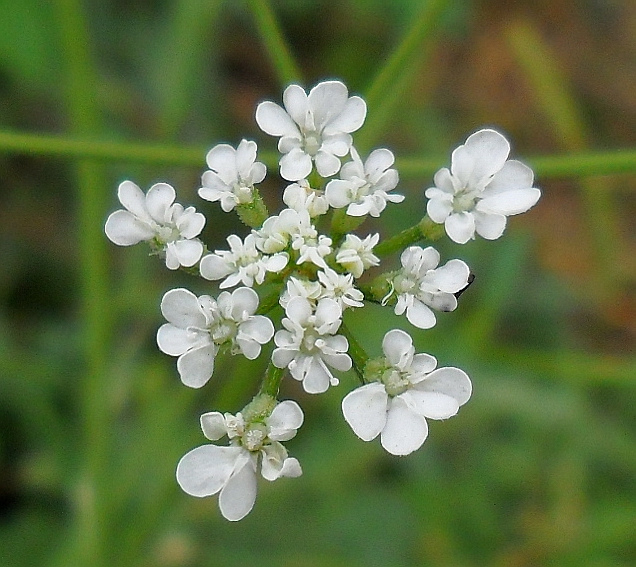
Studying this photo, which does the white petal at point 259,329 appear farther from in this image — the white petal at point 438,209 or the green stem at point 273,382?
the white petal at point 438,209

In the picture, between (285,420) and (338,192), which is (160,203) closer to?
(338,192)

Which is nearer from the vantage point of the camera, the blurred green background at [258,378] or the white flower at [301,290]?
the white flower at [301,290]

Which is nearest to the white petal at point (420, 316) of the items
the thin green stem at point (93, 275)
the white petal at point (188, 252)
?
the white petal at point (188, 252)

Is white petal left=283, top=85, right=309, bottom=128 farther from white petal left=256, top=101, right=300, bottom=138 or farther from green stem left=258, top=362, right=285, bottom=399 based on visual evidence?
green stem left=258, top=362, right=285, bottom=399

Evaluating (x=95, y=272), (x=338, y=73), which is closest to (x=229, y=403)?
(x=95, y=272)

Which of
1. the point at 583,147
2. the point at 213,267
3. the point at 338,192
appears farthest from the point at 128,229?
the point at 583,147

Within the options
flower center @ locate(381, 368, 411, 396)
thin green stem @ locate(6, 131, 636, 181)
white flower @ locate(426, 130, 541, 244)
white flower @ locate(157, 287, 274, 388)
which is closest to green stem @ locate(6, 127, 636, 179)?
thin green stem @ locate(6, 131, 636, 181)
